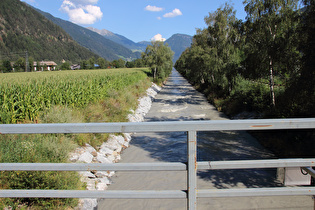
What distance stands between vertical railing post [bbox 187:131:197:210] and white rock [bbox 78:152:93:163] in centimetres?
550

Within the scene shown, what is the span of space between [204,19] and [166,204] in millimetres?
22790

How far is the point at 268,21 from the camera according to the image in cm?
1262

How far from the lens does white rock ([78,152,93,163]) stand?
6875mm

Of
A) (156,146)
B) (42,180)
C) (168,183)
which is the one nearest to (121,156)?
(156,146)

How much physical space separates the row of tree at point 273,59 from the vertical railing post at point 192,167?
25.5 ft

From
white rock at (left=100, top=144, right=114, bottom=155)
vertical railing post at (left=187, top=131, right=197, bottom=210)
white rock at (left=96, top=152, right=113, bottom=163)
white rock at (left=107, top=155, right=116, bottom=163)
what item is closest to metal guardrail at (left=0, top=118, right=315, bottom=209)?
vertical railing post at (left=187, top=131, right=197, bottom=210)

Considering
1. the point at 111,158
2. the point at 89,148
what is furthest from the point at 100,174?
the point at 111,158

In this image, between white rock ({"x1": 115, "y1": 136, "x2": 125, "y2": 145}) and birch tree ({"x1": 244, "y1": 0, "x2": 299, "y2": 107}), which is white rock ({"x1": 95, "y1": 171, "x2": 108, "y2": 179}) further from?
birch tree ({"x1": 244, "y1": 0, "x2": 299, "y2": 107})

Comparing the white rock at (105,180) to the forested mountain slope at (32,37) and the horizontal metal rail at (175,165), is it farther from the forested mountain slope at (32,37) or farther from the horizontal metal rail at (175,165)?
the forested mountain slope at (32,37)

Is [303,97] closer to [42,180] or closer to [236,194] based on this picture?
[236,194]

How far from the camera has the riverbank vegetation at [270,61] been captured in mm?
8352

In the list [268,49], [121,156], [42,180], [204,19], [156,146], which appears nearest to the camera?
[42,180]

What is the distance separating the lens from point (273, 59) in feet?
40.0

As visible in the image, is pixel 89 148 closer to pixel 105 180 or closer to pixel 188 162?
Answer: pixel 105 180
